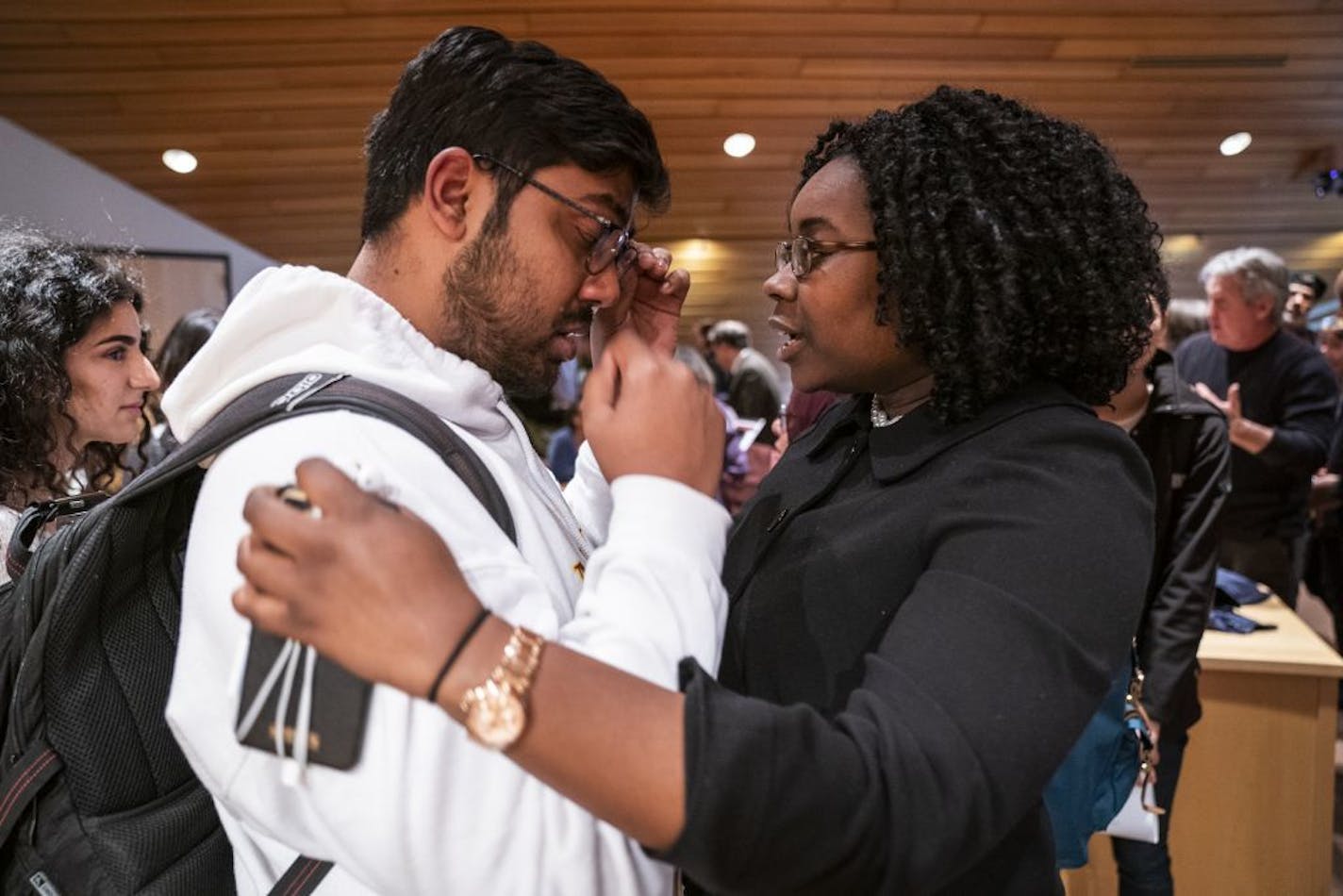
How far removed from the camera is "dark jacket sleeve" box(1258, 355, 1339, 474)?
3506mm

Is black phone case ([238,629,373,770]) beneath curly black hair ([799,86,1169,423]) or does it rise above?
beneath

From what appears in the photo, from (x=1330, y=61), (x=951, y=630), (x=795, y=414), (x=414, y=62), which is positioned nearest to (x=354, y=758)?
(x=951, y=630)

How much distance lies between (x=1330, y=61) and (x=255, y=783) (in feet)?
20.8

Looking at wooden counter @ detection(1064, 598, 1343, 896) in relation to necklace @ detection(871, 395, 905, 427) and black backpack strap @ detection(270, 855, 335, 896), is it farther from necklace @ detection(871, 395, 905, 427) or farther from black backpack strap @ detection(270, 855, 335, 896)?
black backpack strap @ detection(270, 855, 335, 896)

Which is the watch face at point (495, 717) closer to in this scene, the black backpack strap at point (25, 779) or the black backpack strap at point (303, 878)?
the black backpack strap at point (303, 878)

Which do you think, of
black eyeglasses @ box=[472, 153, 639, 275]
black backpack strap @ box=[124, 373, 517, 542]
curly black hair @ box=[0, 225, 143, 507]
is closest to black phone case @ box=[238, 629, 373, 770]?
black backpack strap @ box=[124, 373, 517, 542]

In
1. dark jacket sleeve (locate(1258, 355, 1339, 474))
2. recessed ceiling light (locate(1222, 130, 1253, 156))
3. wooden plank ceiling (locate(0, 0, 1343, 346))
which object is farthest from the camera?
recessed ceiling light (locate(1222, 130, 1253, 156))

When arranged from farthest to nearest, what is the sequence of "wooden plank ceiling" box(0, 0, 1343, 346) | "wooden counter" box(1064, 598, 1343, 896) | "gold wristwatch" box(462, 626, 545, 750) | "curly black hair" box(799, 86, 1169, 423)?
1. "wooden plank ceiling" box(0, 0, 1343, 346)
2. "wooden counter" box(1064, 598, 1343, 896)
3. "curly black hair" box(799, 86, 1169, 423)
4. "gold wristwatch" box(462, 626, 545, 750)

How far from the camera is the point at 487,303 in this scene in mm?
1139

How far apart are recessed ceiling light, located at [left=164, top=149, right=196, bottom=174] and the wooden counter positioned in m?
5.78

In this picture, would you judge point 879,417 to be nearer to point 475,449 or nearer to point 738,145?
point 475,449

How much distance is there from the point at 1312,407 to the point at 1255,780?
1.57 m

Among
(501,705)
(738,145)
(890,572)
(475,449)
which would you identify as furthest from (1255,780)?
(738,145)

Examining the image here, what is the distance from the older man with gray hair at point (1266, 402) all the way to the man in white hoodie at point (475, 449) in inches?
119
